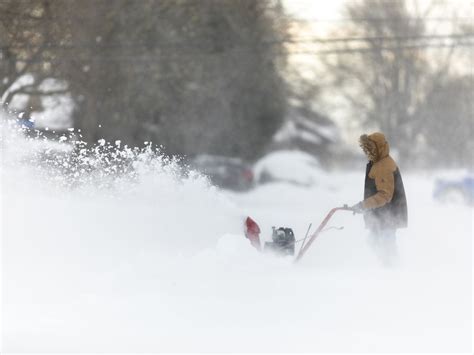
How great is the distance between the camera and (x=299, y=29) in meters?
38.0

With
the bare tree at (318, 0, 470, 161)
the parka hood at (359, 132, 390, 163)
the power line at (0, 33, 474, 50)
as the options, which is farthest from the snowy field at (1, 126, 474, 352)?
the bare tree at (318, 0, 470, 161)

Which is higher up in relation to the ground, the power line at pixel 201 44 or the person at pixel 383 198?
the power line at pixel 201 44

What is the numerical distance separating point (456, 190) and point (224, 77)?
473 inches

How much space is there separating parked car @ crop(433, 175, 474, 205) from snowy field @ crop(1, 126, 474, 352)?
1146 cm

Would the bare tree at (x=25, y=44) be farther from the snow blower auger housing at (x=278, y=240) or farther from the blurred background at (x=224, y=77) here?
the snow blower auger housing at (x=278, y=240)

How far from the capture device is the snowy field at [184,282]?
22.5 feet

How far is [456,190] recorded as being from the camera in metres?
24.7

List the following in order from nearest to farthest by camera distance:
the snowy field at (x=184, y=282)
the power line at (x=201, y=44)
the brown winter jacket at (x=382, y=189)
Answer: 1. the snowy field at (x=184, y=282)
2. the brown winter jacket at (x=382, y=189)
3. the power line at (x=201, y=44)

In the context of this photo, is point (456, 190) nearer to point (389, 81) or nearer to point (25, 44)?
point (25, 44)

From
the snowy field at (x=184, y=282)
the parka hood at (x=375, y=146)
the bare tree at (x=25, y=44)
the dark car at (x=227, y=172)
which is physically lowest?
the snowy field at (x=184, y=282)

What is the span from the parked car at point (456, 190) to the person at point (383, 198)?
14.9m

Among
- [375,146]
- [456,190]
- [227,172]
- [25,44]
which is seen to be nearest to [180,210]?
[375,146]

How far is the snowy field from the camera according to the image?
6871 mm

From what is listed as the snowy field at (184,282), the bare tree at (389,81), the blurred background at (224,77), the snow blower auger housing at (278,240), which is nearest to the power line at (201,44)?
the blurred background at (224,77)
